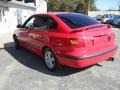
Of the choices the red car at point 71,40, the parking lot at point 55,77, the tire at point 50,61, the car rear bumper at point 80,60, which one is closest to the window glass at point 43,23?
the red car at point 71,40

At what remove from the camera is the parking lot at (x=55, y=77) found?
5082 millimetres

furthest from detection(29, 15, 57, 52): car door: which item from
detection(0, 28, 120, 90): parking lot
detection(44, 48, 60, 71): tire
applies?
detection(0, 28, 120, 90): parking lot

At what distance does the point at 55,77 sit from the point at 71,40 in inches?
45.5

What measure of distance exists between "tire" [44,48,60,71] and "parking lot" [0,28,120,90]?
0.47 ft

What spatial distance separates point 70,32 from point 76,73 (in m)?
1.24

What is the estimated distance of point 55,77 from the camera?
5.74 meters

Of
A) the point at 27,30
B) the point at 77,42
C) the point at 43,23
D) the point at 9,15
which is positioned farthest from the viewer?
the point at 9,15

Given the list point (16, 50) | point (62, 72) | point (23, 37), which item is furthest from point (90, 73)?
point (16, 50)

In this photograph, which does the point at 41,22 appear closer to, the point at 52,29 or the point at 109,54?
the point at 52,29

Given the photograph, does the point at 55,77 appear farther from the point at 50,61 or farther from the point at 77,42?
the point at 77,42

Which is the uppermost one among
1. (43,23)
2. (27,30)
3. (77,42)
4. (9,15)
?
(9,15)

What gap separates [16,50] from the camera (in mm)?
9195

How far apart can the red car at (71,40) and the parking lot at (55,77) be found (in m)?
0.39

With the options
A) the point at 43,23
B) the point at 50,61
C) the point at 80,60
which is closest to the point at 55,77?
the point at 50,61
